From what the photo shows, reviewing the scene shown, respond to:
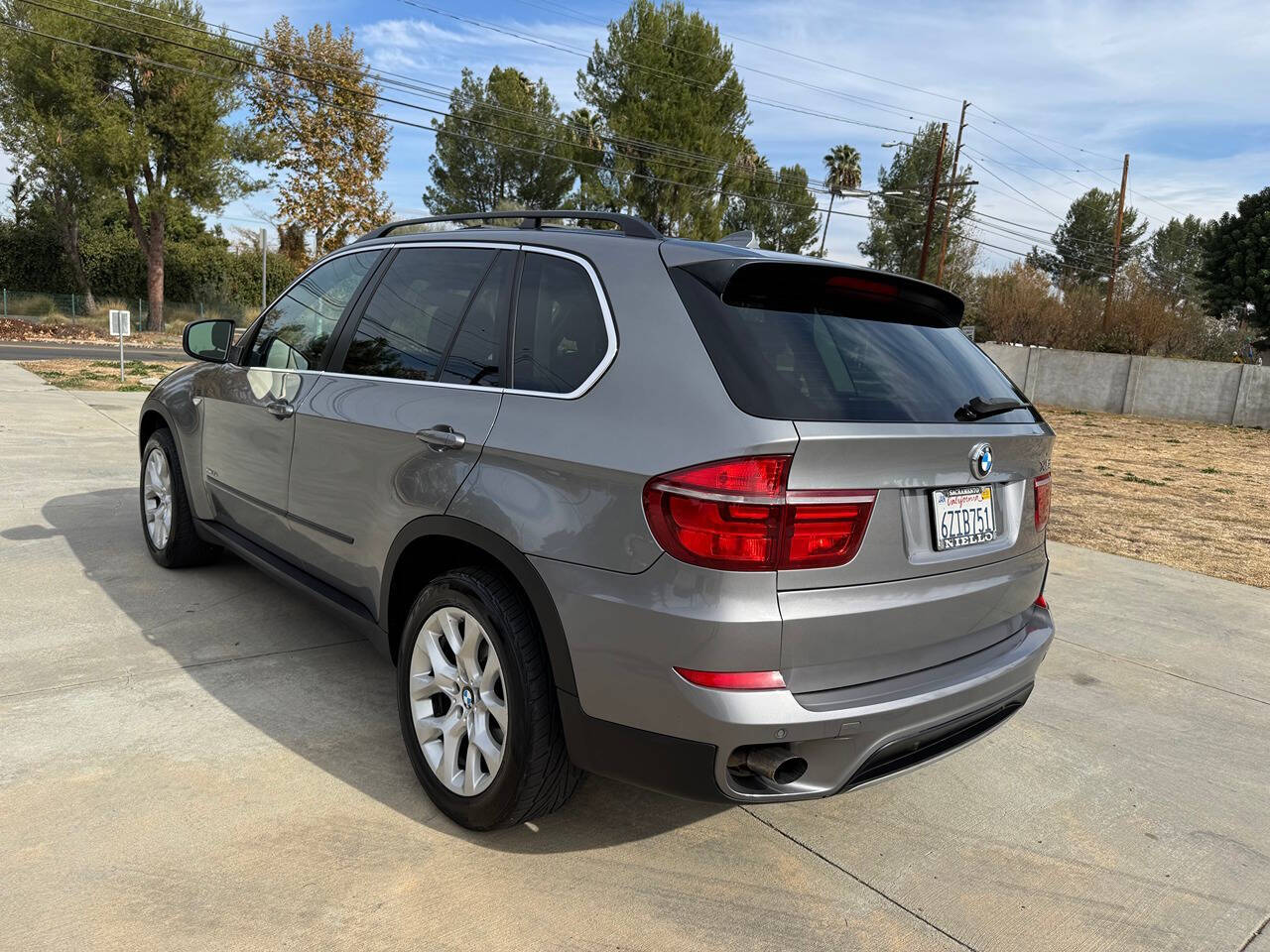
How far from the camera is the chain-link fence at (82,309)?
3272 centimetres

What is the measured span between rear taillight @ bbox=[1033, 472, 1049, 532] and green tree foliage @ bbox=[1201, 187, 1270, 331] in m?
44.3

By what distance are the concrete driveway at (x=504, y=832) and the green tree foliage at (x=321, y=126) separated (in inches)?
1087

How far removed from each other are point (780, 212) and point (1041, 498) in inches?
1870

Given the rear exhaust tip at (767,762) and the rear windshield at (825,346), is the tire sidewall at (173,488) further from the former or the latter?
the rear exhaust tip at (767,762)

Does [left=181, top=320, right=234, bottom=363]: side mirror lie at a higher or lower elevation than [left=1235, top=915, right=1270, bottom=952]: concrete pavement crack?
higher

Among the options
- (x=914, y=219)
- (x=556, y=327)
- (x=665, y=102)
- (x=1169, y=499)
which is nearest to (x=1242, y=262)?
(x=914, y=219)

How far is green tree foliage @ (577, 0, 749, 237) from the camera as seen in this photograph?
3388cm

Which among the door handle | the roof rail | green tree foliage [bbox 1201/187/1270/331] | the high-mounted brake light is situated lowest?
the door handle

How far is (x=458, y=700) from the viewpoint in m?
2.70

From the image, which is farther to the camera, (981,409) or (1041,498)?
(1041,498)

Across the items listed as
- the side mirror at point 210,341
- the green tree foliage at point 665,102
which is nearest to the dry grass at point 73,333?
the green tree foliage at point 665,102

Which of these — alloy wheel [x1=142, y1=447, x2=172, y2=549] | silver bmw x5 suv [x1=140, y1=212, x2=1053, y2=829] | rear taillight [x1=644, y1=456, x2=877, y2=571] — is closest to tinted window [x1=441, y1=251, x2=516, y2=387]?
silver bmw x5 suv [x1=140, y1=212, x2=1053, y2=829]

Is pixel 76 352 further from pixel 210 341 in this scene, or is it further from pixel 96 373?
pixel 210 341

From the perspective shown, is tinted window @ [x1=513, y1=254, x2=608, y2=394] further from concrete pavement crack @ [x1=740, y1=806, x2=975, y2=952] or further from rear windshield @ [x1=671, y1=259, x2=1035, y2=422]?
concrete pavement crack @ [x1=740, y1=806, x2=975, y2=952]
